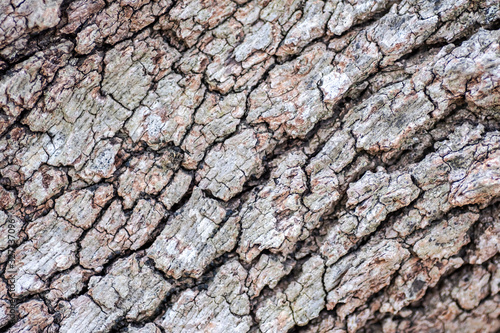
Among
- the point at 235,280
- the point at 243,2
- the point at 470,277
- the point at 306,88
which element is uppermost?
the point at 243,2

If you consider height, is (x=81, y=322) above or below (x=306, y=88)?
below

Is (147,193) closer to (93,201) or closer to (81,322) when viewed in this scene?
(93,201)

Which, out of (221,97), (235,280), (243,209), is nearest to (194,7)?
(221,97)

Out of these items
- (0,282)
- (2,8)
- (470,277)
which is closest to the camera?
(2,8)

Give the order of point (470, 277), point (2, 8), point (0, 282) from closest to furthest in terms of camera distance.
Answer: point (2, 8), point (0, 282), point (470, 277)

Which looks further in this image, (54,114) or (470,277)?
(470,277)

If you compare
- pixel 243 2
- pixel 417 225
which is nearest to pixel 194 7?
pixel 243 2
